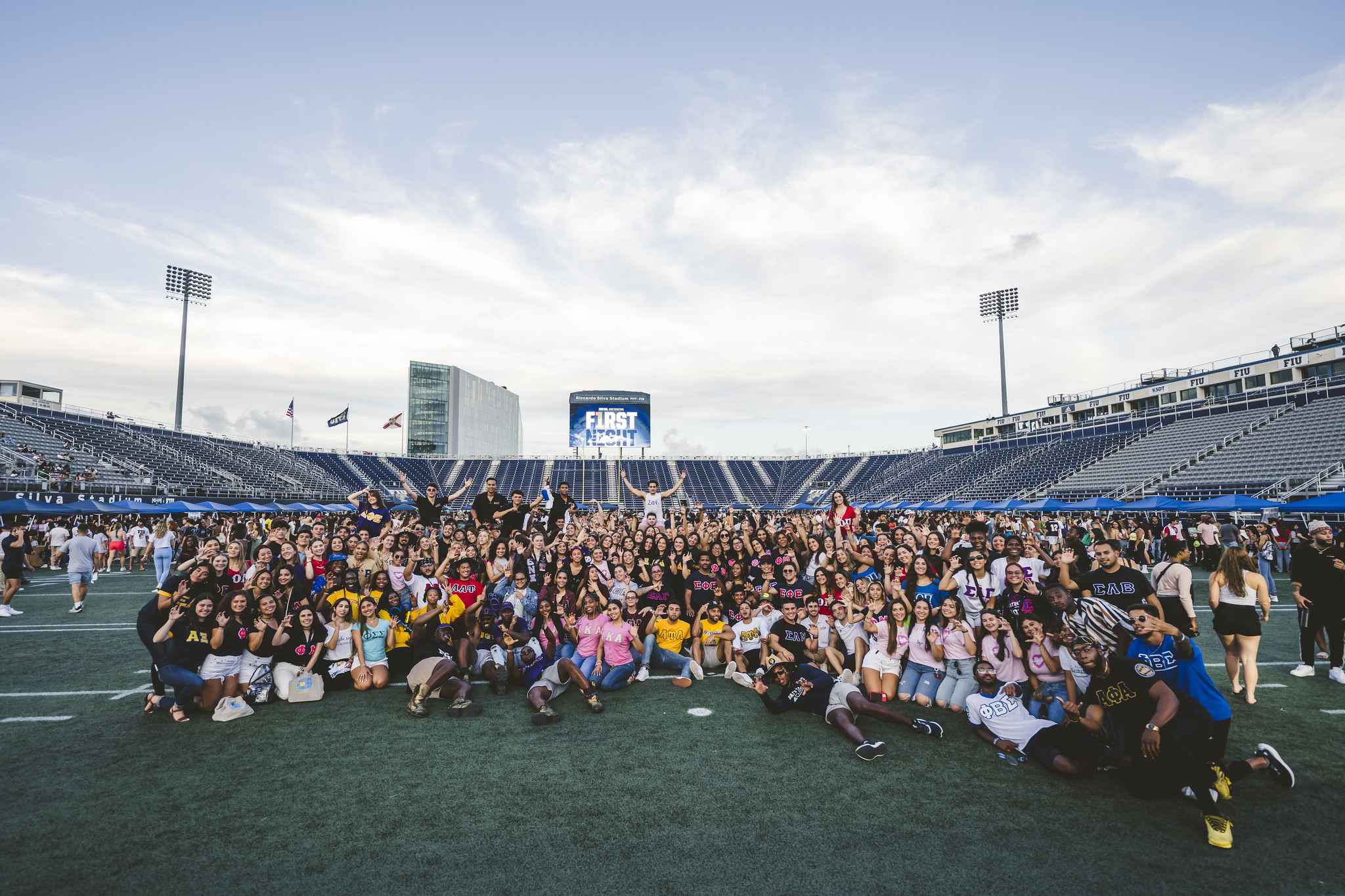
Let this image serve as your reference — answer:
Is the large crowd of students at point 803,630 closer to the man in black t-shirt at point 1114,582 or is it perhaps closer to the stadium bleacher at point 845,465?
the man in black t-shirt at point 1114,582

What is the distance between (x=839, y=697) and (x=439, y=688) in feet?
15.6

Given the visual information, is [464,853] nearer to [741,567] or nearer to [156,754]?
[156,754]

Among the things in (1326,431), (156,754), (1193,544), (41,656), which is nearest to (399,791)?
(156,754)

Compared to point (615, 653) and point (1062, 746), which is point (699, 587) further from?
point (1062, 746)

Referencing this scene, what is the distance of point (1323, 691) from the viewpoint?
24.3ft

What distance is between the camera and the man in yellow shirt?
848cm

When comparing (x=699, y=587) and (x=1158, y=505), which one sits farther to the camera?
(x=1158, y=505)

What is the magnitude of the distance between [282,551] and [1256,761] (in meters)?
11.5

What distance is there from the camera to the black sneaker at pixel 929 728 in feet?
20.4

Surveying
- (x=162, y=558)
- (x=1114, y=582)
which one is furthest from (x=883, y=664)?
(x=162, y=558)

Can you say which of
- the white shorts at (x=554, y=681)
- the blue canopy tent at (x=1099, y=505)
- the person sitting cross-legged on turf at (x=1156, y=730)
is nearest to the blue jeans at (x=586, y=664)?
the white shorts at (x=554, y=681)

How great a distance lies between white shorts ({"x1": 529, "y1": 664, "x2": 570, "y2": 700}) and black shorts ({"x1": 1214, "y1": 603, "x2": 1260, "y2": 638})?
773 centimetres

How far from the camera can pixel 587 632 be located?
8195mm

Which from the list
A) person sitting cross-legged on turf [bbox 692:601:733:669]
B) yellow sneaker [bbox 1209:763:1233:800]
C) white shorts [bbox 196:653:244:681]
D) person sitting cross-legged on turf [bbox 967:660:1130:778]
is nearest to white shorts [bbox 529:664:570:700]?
person sitting cross-legged on turf [bbox 692:601:733:669]
